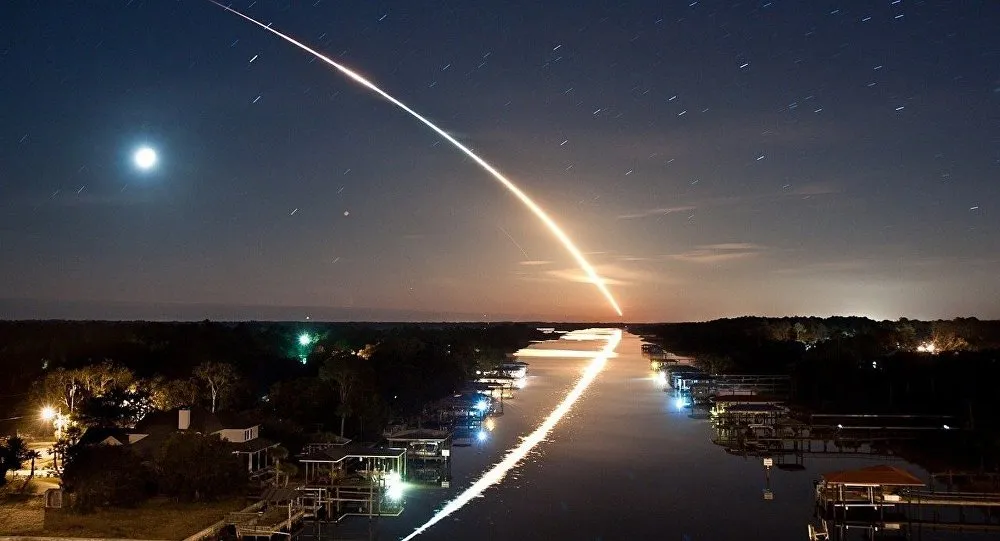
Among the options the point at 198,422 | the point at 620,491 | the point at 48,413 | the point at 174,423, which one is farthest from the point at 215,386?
the point at 620,491

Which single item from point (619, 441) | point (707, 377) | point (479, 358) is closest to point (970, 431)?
point (619, 441)

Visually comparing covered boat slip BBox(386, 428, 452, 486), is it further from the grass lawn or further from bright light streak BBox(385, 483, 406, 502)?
the grass lawn

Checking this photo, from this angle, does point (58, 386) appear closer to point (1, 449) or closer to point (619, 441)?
point (1, 449)

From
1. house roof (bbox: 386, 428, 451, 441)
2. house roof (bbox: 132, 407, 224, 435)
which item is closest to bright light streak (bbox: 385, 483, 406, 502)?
house roof (bbox: 386, 428, 451, 441)

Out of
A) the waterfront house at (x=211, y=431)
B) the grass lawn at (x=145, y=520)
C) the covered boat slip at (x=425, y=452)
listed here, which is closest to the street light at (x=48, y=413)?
the waterfront house at (x=211, y=431)

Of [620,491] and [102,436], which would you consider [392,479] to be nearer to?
[620,491]
